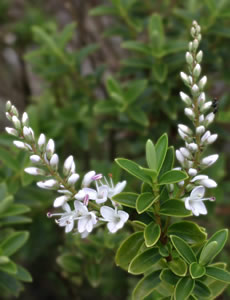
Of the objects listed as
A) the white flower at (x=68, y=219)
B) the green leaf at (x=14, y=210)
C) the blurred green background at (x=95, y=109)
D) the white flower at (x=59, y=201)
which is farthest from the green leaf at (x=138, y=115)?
the white flower at (x=59, y=201)

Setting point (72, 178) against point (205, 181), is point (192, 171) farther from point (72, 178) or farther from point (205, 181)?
point (72, 178)

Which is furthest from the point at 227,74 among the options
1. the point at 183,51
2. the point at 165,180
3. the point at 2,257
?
the point at 2,257

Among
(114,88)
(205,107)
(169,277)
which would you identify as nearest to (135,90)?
(114,88)

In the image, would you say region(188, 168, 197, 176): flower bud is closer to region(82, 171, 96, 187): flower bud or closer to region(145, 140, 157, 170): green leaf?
region(145, 140, 157, 170): green leaf

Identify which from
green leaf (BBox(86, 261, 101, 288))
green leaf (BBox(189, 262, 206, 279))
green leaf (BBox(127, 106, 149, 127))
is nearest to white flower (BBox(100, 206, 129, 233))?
green leaf (BBox(189, 262, 206, 279))

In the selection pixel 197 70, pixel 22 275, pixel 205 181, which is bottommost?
pixel 22 275
